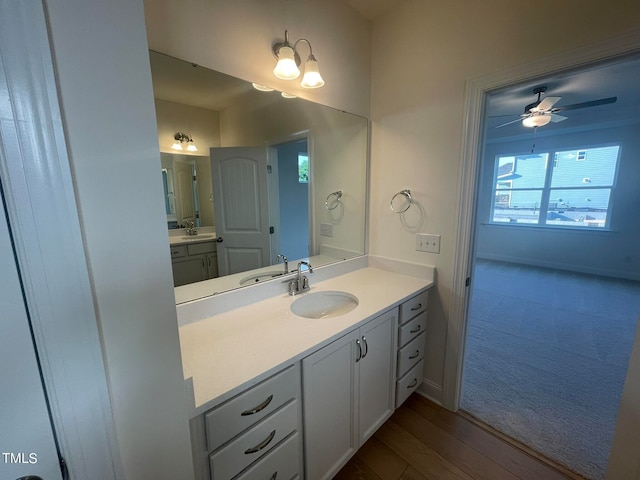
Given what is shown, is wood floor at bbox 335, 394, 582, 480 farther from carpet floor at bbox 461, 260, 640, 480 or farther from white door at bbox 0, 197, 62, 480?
white door at bbox 0, 197, 62, 480

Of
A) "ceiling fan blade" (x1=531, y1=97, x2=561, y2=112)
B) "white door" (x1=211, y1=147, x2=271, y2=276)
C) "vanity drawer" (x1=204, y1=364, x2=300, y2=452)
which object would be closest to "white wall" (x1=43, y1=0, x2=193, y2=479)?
"vanity drawer" (x1=204, y1=364, x2=300, y2=452)

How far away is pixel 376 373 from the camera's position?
1420 mm

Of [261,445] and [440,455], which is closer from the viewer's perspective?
[261,445]

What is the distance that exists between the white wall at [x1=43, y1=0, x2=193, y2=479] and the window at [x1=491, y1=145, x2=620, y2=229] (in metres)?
6.46

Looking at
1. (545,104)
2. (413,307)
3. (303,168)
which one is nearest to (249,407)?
(413,307)

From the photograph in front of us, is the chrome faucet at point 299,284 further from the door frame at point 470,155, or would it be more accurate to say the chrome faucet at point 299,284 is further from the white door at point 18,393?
the white door at point 18,393

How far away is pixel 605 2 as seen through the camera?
1101 millimetres

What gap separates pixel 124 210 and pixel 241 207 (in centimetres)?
108

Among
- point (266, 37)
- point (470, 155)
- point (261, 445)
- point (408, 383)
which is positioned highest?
point (266, 37)

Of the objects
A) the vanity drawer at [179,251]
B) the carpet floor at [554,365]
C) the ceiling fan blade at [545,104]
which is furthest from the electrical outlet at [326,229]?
the ceiling fan blade at [545,104]

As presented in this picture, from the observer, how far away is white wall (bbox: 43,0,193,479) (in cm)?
38

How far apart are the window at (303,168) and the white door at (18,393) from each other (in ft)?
5.02

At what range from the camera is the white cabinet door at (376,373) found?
134cm

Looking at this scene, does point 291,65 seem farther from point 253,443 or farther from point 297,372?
point 253,443
